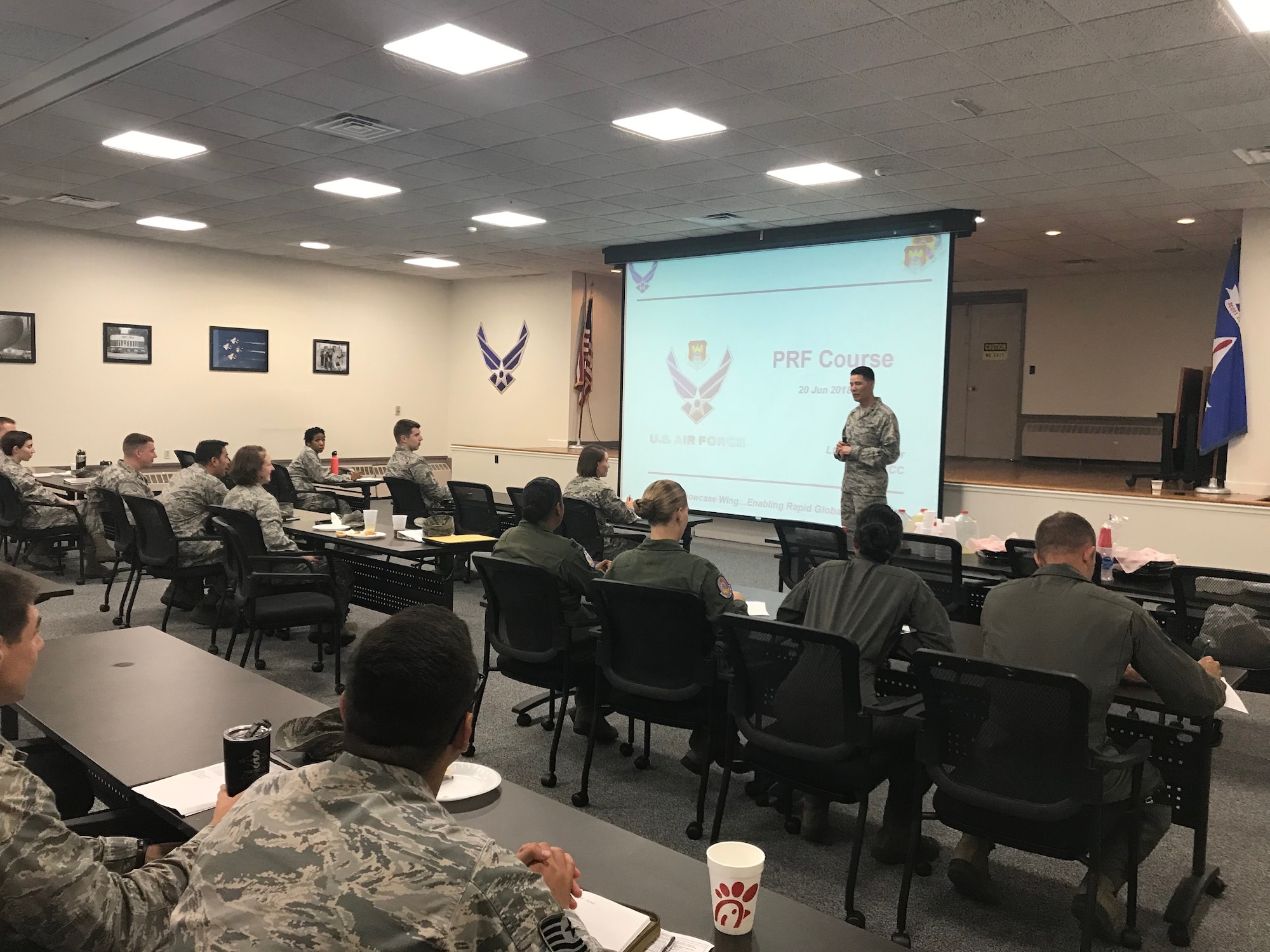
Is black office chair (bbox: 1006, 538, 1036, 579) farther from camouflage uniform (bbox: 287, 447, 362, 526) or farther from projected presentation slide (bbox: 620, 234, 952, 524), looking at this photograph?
camouflage uniform (bbox: 287, 447, 362, 526)

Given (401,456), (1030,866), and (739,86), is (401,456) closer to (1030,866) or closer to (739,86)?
(739,86)

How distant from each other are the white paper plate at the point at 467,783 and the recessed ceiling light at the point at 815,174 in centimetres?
542

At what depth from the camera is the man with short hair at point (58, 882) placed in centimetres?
129

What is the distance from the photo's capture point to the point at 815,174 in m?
6.61

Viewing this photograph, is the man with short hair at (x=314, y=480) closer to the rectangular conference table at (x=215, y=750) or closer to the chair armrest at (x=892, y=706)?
the rectangular conference table at (x=215, y=750)

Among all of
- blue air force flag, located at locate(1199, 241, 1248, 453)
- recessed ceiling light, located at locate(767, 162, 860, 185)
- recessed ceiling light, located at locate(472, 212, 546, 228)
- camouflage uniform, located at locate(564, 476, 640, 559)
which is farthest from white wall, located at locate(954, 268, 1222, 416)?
camouflage uniform, located at locate(564, 476, 640, 559)

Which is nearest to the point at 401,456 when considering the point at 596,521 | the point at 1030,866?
the point at 596,521

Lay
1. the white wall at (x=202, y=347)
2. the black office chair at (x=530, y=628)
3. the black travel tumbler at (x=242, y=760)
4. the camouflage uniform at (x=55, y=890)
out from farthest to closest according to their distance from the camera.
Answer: the white wall at (x=202, y=347) → the black office chair at (x=530, y=628) → the black travel tumbler at (x=242, y=760) → the camouflage uniform at (x=55, y=890)

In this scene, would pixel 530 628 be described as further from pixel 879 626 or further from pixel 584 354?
pixel 584 354

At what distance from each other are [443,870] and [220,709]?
1416 mm

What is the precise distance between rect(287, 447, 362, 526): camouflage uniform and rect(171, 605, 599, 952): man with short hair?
6989 millimetres

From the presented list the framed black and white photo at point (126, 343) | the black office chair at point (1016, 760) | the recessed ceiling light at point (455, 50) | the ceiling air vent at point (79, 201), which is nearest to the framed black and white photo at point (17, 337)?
the framed black and white photo at point (126, 343)

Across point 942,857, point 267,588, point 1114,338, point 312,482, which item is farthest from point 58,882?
point 1114,338

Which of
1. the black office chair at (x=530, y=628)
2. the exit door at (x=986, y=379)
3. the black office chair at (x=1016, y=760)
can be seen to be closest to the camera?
the black office chair at (x=1016, y=760)
